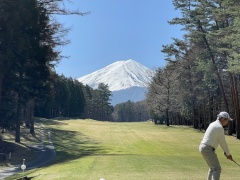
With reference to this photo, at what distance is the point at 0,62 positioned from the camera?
27.5 meters

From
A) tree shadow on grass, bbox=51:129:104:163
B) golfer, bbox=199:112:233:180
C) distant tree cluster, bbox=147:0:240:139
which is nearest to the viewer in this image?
golfer, bbox=199:112:233:180

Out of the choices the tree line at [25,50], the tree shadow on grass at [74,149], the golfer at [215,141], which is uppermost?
the tree line at [25,50]

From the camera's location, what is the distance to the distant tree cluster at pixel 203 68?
35272 mm

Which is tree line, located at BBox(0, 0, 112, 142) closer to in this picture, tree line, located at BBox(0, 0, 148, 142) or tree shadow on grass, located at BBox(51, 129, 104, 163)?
tree line, located at BBox(0, 0, 148, 142)

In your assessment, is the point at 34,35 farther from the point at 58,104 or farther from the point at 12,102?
the point at 58,104

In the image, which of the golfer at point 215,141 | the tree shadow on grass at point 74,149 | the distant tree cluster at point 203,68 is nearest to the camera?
the golfer at point 215,141

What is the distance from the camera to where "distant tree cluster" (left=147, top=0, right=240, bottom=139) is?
35.3m

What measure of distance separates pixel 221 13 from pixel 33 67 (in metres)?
17.9

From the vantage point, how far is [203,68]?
147 feet

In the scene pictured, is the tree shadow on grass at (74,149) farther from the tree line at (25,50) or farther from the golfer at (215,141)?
the golfer at (215,141)

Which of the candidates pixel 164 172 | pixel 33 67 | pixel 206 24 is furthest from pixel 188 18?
pixel 164 172

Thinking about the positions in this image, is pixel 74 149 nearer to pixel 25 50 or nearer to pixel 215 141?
pixel 25 50

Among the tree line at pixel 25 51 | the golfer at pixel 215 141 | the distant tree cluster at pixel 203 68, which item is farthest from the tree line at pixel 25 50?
the golfer at pixel 215 141

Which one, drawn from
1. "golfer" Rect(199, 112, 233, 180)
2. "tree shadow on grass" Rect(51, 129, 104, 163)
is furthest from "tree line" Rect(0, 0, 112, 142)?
"golfer" Rect(199, 112, 233, 180)
